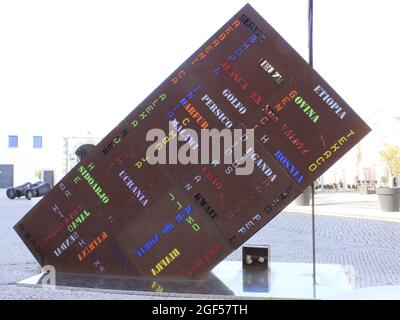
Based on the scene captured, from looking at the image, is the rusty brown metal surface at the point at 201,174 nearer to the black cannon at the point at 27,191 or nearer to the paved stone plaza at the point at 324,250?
the paved stone plaza at the point at 324,250

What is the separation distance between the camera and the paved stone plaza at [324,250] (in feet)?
17.9

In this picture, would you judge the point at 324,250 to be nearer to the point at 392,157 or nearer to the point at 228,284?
the point at 228,284

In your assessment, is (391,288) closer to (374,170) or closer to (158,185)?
(158,185)

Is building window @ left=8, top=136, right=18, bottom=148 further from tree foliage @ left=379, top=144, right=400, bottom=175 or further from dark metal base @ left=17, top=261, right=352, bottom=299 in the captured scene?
dark metal base @ left=17, top=261, right=352, bottom=299

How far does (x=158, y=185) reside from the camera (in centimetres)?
593

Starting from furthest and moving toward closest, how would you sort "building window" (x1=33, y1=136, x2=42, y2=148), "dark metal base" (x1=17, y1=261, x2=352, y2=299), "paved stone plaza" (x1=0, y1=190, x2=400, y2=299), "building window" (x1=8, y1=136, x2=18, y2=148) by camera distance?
1. "building window" (x1=33, y1=136, x2=42, y2=148)
2. "building window" (x1=8, y1=136, x2=18, y2=148)
3. "paved stone plaza" (x1=0, y1=190, x2=400, y2=299)
4. "dark metal base" (x1=17, y1=261, x2=352, y2=299)

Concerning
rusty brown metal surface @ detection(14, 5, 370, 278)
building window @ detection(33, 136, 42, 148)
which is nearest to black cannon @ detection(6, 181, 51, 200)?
building window @ detection(33, 136, 42, 148)

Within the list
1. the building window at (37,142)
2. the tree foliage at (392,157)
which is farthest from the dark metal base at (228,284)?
the building window at (37,142)

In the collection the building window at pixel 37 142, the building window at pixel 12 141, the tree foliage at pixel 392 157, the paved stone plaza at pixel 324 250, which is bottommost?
the tree foliage at pixel 392 157

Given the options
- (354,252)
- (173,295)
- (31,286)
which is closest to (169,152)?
(173,295)

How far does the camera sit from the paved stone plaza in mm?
5453

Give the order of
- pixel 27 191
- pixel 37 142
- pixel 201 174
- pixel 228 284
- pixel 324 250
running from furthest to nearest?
pixel 37 142 < pixel 27 191 < pixel 324 250 < pixel 201 174 < pixel 228 284

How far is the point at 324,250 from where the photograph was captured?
8.47 metres

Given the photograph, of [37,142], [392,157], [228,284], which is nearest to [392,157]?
[392,157]
